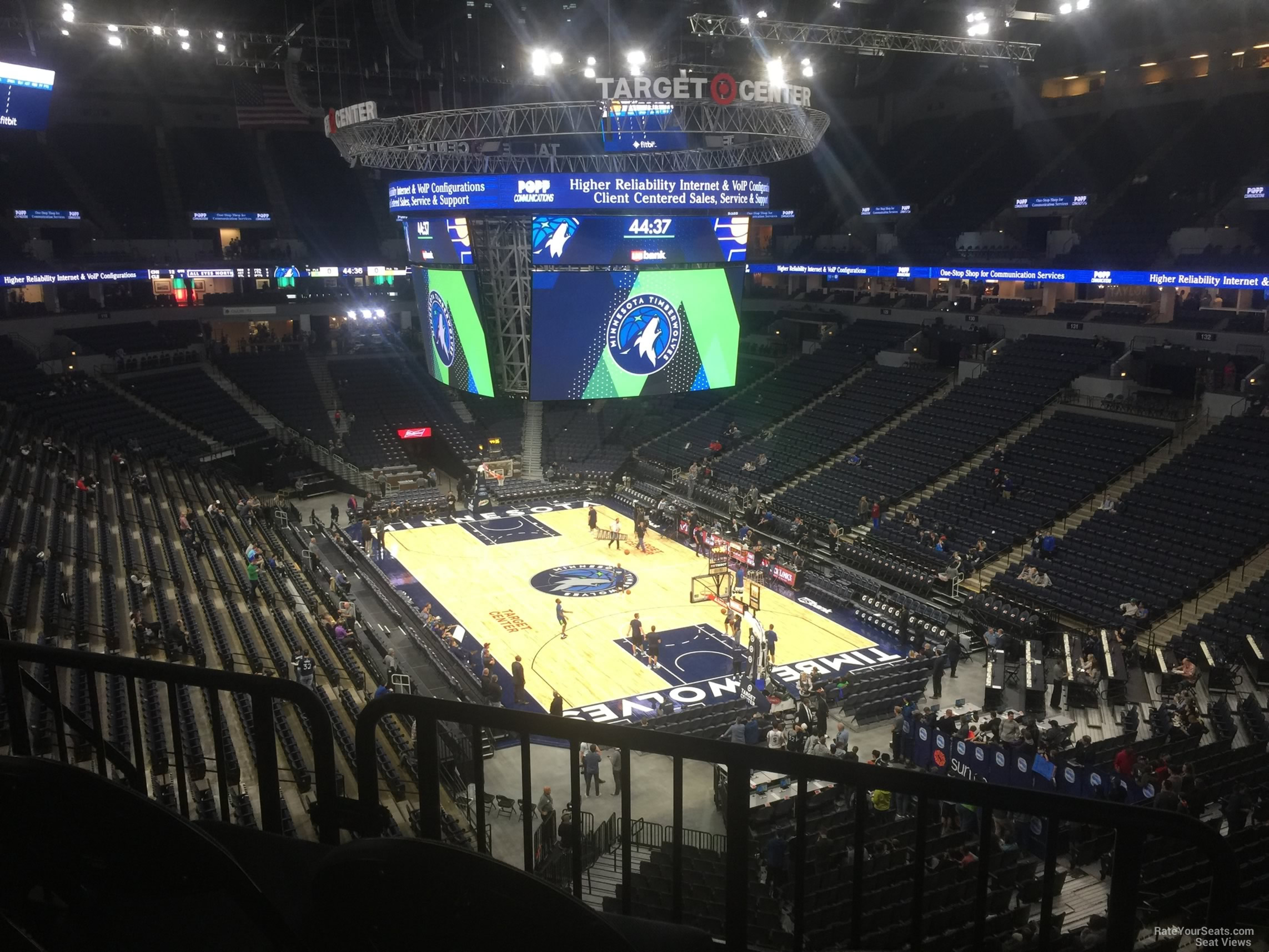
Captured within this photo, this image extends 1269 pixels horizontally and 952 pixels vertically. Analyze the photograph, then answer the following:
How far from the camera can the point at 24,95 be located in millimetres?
21469

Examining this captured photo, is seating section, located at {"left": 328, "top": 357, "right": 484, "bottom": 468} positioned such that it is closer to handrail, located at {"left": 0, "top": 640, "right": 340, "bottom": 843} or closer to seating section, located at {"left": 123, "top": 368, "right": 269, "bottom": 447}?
seating section, located at {"left": 123, "top": 368, "right": 269, "bottom": 447}

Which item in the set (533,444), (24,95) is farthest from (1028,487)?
(24,95)

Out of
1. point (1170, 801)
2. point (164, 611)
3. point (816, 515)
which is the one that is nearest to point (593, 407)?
point (816, 515)

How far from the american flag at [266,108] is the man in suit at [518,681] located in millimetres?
31890

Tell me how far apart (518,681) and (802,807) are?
606 inches

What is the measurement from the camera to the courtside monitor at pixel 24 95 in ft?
68.9

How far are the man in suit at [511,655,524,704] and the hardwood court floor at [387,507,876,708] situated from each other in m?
0.45

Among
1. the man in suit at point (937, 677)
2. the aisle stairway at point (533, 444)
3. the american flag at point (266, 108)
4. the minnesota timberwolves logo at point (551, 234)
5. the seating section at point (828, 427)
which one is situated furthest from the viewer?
the american flag at point (266, 108)

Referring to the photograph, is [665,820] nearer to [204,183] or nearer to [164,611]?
[164,611]

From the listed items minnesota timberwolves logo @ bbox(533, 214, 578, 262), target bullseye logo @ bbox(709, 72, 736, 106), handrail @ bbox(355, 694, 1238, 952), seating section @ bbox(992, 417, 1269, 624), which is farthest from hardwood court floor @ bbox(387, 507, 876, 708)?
handrail @ bbox(355, 694, 1238, 952)

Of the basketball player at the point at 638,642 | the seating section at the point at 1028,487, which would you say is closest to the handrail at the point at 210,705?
the basketball player at the point at 638,642

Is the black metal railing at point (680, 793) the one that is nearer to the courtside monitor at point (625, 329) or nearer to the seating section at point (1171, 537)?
the courtside monitor at point (625, 329)

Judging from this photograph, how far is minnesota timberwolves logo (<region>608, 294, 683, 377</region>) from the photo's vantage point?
21922 mm

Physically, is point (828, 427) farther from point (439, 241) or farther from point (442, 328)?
point (439, 241)
